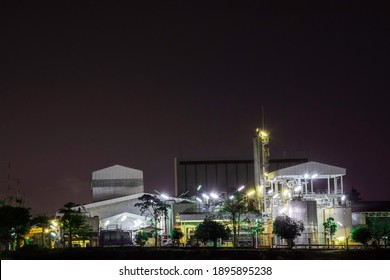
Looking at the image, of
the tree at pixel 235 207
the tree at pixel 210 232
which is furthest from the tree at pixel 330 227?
the tree at pixel 210 232

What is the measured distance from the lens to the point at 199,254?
31828 mm

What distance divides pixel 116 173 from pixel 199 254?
113ft

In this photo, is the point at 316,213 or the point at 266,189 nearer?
the point at 316,213

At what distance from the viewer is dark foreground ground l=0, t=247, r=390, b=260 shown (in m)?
30.9

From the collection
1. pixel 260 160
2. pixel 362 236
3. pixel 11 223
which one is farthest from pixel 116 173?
pixel 362 236

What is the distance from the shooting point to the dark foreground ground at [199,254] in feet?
101

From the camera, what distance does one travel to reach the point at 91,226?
4978cm

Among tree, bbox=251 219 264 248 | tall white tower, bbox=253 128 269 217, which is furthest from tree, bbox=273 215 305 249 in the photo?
tall white tower, bbox=253 128 269 217

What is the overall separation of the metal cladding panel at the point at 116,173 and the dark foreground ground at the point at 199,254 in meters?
30.6

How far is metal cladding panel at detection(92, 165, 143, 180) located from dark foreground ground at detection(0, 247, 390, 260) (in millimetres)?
30550

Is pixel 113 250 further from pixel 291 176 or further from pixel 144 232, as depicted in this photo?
pixel 291 176

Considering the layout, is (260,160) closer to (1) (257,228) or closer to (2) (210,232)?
(1) (257,228)
